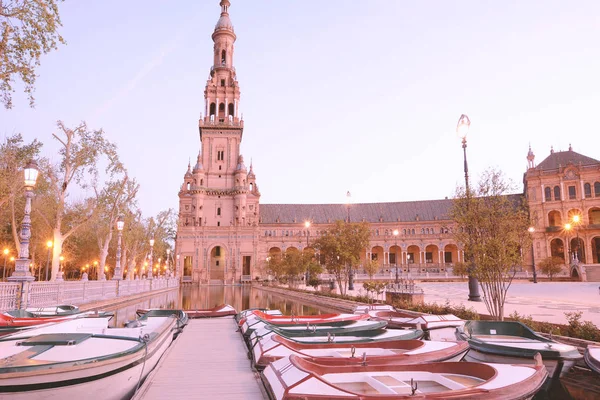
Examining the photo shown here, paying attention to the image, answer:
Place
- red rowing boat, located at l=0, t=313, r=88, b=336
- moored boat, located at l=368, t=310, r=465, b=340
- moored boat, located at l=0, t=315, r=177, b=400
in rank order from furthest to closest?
moored boat, located at l=368, t=310, r=465, b=340, red rowing boat, located at l=0, t=313, r=88, b=336, moored boat, located at l=0, t=315, r=177, b=400

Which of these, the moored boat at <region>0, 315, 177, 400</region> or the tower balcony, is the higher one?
the tower balcony

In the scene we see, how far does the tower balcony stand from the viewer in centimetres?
8150

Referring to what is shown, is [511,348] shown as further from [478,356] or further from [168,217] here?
[168,217]

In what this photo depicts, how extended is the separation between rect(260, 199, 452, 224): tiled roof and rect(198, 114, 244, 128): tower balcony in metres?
A: 24.5

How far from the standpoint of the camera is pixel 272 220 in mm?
96375

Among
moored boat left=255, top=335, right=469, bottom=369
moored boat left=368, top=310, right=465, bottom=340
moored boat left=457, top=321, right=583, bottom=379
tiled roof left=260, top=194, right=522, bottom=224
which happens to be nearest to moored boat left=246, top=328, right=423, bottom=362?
moored boat left=255, top=335, right=469, bottom=369

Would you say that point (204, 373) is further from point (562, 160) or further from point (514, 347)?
point (562, 160)

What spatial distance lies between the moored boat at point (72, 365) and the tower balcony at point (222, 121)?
2985 inches

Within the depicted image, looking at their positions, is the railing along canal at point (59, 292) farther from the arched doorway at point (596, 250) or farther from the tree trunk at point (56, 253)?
the arched doorway at point (596, 250)

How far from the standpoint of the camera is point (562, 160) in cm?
7331

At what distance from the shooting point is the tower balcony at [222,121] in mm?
Result: 81500

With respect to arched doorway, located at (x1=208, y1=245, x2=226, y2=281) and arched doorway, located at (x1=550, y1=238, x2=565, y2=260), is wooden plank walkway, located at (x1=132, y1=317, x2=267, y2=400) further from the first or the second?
arched doorway, located at (x1=550, y1=238, x2=565, y2=260)

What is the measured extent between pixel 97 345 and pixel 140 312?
28.3ft

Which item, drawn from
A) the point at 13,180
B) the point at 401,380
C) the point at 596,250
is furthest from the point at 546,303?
the point at 596,250
